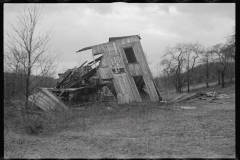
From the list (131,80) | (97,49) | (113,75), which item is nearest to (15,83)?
(113,75)

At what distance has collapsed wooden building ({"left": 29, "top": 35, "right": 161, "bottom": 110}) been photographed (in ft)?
59.4

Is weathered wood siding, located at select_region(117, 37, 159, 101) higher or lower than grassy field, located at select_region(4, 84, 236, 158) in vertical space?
higher

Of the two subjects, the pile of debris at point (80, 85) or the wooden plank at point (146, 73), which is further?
the wooden plank at point (146, 73)

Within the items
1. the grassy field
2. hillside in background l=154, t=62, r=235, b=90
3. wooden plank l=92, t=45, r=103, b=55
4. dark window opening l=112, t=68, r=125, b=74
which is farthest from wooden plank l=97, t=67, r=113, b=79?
hillside in background l=154, t=62, r=235, b=90

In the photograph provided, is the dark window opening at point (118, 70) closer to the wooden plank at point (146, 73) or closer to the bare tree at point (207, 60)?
the wooden plank at point (146, 73)

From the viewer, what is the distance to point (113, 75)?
18.5 m

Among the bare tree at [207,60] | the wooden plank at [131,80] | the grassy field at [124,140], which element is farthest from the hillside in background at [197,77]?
the grassy field at [124,140]

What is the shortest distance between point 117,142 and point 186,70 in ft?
115

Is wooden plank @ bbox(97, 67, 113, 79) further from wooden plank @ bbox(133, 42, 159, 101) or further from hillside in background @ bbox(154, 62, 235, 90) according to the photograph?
hillside in background @ bbox(154, 62, 235, 90)

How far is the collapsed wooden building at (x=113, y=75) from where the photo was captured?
18094mm

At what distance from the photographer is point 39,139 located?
7.45 meters

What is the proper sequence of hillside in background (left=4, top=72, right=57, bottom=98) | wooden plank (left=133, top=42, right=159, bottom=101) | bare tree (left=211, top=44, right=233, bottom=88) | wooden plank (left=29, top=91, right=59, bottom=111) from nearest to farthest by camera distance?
hillside in background (left=4, top=72, right=57, bottom=98)
wooden plank (left=29, top=91, right=59, bottom=111)
wooden plank (left=133, top=42, right=159, bottom=101)
bare tree (left=211, top=44, right=233, bottom=88)
